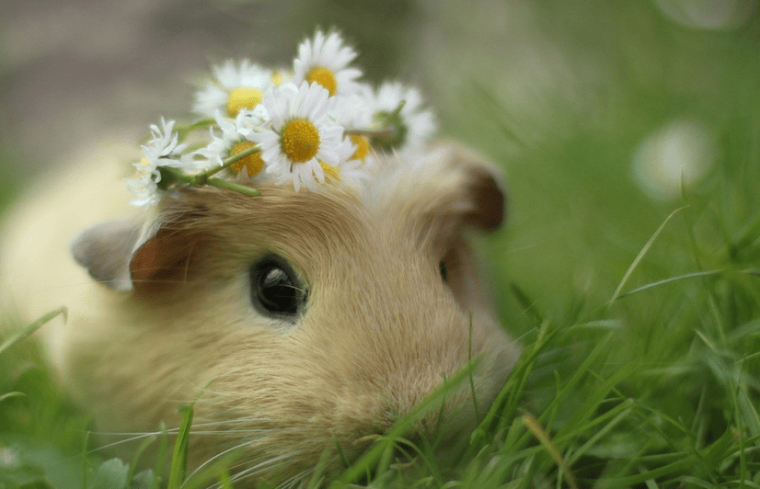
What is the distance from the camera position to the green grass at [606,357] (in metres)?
1.27

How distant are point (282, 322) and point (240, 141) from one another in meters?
0.45

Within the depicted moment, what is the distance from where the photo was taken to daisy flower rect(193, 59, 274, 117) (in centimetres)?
153

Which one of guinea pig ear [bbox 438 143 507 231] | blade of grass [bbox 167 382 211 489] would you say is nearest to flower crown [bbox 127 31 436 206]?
guinea pig ear [bbox 438 143 507 231]

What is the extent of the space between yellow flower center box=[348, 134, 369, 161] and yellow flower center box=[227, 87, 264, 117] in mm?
265

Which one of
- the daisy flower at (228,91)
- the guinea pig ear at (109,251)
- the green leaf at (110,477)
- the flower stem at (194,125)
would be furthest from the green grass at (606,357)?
the daisy flower at (228,91)

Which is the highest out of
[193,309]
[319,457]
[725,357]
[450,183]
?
[450,183]

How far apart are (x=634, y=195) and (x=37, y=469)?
8.82 ft

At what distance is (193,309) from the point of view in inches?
59.5

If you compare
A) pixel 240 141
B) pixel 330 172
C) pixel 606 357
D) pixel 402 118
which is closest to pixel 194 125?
pixel 240 141

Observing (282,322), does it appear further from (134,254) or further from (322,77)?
(322,77)

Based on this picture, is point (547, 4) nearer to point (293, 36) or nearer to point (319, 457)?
point (293, 36)

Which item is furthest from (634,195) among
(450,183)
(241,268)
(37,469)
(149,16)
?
(149,16)

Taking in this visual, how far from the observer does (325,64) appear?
Result: 1.51 meters

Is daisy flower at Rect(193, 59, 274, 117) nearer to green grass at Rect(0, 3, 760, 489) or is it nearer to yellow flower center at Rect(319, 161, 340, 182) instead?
yellow flower center at Rect(319, 161, 340, 182)
